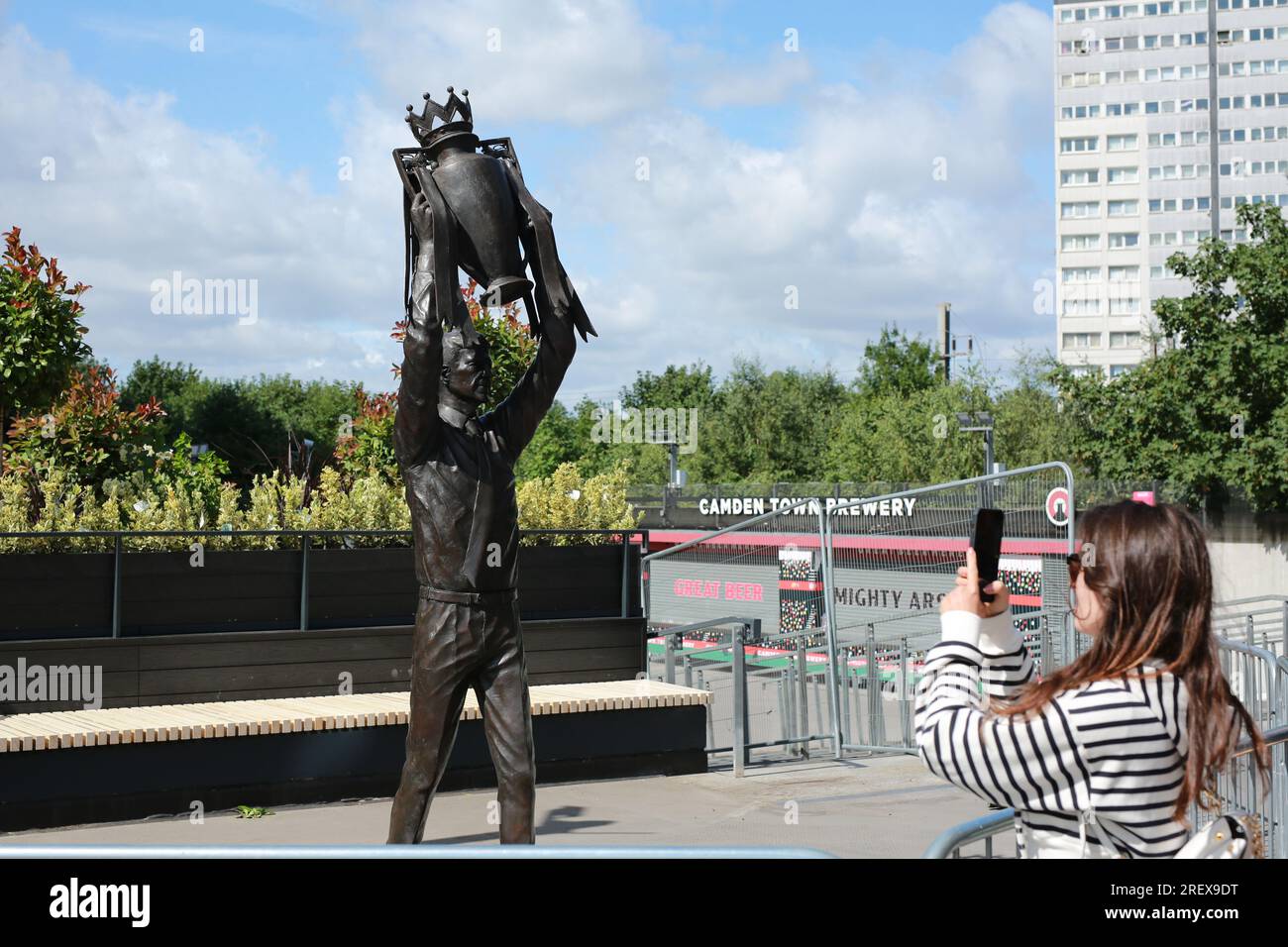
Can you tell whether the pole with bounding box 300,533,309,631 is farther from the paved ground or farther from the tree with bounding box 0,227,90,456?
the tree with bounding box 0,227,90,456

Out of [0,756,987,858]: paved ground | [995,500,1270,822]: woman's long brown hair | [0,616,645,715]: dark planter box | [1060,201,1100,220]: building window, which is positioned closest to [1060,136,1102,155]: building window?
[1060,201,1100,220]: building window

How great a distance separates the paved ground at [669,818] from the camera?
7.92m

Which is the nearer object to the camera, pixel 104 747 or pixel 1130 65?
pixel 104 747

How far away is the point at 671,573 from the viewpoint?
2452 cm

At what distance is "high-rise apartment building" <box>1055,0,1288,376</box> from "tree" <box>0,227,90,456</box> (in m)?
84.2

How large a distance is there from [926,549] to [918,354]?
51624 millimetres

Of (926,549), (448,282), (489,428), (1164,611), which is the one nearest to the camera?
(1164,611)

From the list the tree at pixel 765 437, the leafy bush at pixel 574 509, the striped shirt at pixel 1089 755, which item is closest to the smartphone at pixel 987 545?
the striped shirt at pixel 1089 755

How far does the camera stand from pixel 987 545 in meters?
2.78

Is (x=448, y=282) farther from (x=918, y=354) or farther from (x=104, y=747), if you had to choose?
(x=918, y=354)

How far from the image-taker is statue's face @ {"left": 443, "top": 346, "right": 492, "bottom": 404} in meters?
5.90

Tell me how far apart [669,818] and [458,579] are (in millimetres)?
3681

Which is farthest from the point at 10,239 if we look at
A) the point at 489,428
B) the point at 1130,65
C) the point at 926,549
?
the point at 1130,65
